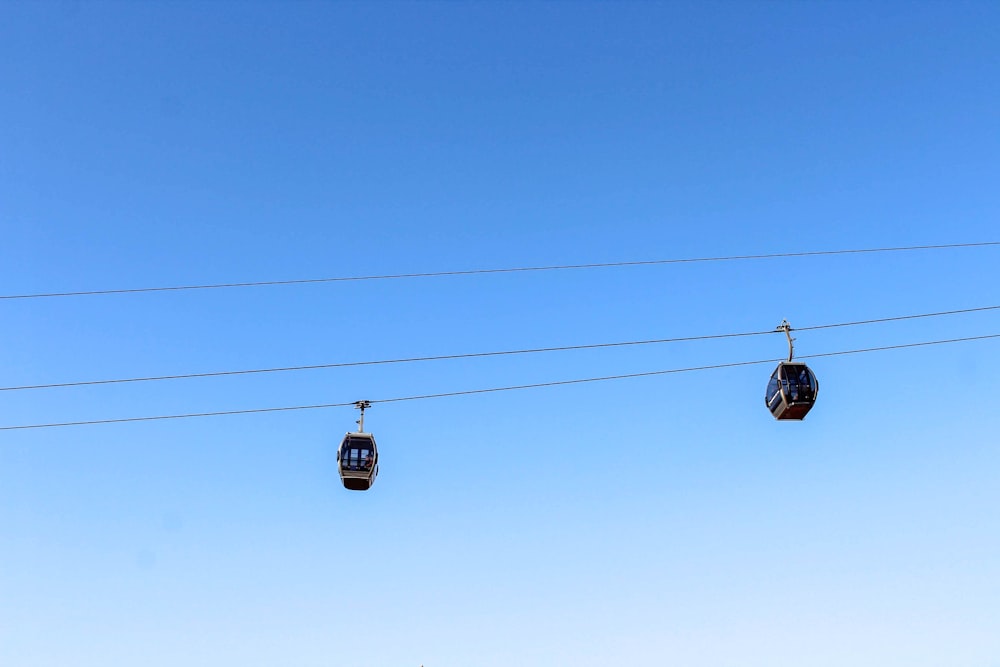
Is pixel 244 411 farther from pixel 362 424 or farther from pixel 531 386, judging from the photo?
pixel 531 386

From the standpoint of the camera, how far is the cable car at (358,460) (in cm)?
1390

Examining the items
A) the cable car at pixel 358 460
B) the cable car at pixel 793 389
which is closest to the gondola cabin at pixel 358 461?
the cable car at pixel 358 460

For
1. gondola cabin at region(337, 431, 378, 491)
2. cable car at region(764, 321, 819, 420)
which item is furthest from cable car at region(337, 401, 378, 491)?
cable car at region(764, 321, 819, 420)


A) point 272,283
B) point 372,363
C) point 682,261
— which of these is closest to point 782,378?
point 682,261

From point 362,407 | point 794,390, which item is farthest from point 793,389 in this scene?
point 362,407

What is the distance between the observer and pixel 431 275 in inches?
814

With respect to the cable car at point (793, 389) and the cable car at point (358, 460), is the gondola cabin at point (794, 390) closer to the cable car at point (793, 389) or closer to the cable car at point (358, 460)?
the cable car at point (793, 389)

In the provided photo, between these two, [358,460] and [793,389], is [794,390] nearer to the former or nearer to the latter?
[793,389]

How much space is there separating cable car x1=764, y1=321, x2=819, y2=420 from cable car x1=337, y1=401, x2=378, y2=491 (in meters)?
7.64

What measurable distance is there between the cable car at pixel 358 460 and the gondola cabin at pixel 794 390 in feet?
25.1

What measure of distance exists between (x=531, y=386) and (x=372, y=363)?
11.7 feet

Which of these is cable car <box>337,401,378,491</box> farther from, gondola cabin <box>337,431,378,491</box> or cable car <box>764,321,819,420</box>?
cable car <box>764,321,819,420</box>

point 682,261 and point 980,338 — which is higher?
point 682,261

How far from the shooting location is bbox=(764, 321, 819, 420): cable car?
14.2 meters
